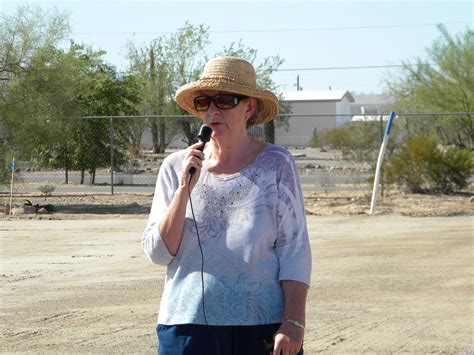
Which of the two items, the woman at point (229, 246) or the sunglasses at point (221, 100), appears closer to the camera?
the woman at point (229, 246)

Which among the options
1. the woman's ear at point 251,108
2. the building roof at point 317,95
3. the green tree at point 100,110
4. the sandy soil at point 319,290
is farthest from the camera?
the building roof at point 317,95

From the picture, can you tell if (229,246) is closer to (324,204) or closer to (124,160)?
(324,204)

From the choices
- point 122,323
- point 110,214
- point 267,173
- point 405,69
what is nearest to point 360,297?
point 122,323

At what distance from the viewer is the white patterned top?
4.04 meters

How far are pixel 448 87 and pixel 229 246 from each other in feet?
106

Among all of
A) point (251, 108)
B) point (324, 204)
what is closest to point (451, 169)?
point (324, 204)

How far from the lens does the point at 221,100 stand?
4.27 meters

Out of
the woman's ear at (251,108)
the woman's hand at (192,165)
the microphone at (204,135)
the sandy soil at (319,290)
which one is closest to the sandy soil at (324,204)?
the sandy soil at (319,290)

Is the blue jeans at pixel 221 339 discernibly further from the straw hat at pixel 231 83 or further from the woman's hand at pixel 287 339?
the straw hat at pixel 231 83

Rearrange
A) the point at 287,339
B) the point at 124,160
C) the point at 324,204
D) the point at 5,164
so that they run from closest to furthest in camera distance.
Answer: the point at 287,339 < the point at 5,164 < the point at 324,204 < the point at 124,160

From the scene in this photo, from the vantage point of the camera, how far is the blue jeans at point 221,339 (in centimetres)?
403

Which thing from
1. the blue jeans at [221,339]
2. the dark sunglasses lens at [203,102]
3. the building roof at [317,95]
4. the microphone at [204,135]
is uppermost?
the building roof at [317,95]

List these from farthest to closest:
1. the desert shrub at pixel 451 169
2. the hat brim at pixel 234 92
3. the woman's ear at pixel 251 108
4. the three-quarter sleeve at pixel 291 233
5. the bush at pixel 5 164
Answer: the desert shrub at pixel 451 169 < the bush at pixel 5 164 < the woman's ear at pixel 251 108 < the hat brim at pixel 234 92 < the three-quarter sleeve at pixel 291 233

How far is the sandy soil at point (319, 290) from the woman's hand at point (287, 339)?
12.2 feet
